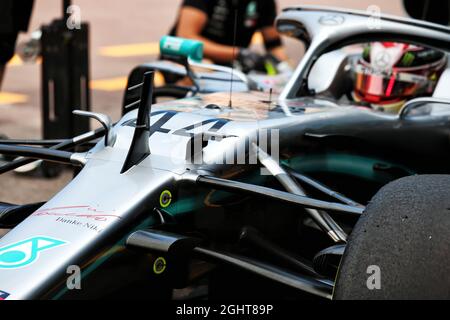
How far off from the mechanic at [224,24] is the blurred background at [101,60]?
1.26 m

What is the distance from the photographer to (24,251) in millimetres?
2527

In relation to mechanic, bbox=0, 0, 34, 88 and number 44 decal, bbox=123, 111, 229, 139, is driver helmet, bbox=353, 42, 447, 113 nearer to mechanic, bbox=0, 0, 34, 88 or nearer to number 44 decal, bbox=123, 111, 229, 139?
number 44 decal, bbox=123, 111, 229, 139

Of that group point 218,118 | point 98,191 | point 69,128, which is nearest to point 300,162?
point 218,118

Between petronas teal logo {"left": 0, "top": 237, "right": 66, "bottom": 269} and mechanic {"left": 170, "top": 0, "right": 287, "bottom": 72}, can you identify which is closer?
petronas teal logo {"left": 0, "top": 237, "right": 66, "bottom": 269}

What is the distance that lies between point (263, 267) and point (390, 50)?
71.4 inches

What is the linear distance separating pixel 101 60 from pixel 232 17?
388 centimetres

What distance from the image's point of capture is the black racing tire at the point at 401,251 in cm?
222

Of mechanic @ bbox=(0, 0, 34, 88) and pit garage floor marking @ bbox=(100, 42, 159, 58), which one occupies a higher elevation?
mechanic @ bbox=(0, 0, 34, 88)

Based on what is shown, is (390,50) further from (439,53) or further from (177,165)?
(177,165)

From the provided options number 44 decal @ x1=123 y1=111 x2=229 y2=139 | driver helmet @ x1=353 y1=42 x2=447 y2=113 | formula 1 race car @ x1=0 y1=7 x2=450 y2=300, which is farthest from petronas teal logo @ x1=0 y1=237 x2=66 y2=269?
driver helmet @ x1=353 y1=42 x2=447 y2=113

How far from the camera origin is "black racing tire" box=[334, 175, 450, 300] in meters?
2.22

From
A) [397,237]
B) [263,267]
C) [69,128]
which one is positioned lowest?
[69,128]

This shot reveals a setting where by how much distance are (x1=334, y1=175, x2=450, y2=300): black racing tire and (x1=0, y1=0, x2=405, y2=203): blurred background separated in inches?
127

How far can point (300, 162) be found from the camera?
3312 millimetres
